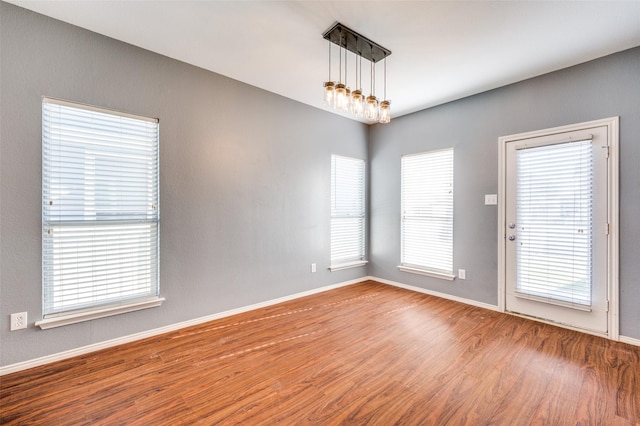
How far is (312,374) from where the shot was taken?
2072 mm

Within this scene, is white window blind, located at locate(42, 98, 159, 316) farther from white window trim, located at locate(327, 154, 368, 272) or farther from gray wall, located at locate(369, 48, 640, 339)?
gray wall, located at locate(369, 48, 640, 339)

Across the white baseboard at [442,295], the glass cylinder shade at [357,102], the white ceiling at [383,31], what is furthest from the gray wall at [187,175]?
the glass cylinder shade at [357,102]

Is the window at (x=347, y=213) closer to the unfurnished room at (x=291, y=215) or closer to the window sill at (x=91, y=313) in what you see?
the unfurnished room at (x=291, y=215)

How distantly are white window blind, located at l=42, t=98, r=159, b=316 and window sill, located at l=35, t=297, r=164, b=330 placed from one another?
0.07 metres

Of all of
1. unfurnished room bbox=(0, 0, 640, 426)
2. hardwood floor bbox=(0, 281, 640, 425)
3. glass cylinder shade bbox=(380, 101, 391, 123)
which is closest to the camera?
hardwood floor bbox=(0, 281, 640, 425)

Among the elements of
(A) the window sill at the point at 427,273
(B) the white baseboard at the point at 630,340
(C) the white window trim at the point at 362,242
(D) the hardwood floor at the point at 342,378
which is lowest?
(D) the hardwood floor at the point at 342,378

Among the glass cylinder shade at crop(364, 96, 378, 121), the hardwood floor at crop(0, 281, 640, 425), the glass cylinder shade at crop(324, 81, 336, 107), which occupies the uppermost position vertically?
the glass cylinder shade at crop(324, 81, 336, 107)

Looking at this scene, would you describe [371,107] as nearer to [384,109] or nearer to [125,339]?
[384,109]

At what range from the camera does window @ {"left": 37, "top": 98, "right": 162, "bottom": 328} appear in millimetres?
2203

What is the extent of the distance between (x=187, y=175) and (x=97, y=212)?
82 centimetres

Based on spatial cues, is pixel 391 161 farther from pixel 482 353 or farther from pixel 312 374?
pixel 312 374

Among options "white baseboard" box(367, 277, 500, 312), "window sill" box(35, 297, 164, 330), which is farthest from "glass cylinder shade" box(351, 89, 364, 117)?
"white baseboard" box(367, 277, 500, 312)

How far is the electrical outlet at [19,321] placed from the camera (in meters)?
2.05

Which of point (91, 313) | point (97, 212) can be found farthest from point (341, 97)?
point (91, 313)
